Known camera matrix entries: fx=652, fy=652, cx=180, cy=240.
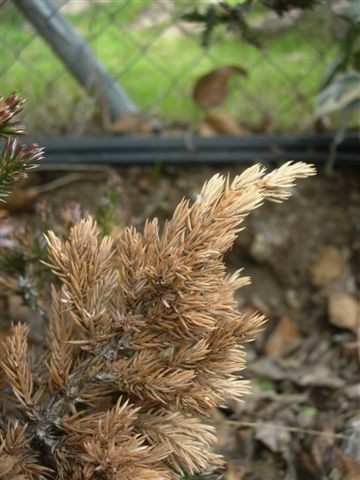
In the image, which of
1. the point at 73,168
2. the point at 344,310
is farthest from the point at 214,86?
the point at 344,310

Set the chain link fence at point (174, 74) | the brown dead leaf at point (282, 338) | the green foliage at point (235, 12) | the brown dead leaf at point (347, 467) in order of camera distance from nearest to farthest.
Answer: the brown dead leaf at point (347, 467), the green foliage at point (235, 12), the brown dead leaf at point (282, 338), the chain link fence at point (174, 74)

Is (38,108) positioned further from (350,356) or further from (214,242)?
(214,242)

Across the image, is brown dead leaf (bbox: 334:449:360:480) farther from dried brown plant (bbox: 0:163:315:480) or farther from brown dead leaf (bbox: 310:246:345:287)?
brown dead leaf (bbox: 310:246:345:287)

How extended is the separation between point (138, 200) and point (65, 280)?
3.85 ft

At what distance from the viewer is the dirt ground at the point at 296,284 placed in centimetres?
164

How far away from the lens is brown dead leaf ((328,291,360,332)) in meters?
1.87

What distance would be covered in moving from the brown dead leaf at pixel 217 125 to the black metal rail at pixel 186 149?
0.12 meters

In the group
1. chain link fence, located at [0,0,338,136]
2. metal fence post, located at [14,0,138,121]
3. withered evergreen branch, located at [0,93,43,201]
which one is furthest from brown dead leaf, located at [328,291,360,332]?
withered evergreen branch, located at [0,93,43,201]

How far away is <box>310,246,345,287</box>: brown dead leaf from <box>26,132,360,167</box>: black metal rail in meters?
0.29

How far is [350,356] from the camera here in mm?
1811

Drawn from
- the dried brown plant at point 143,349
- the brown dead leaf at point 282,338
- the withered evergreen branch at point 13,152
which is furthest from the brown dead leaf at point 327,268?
the withered evergreen branch at point 13,152

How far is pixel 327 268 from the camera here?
201 cm

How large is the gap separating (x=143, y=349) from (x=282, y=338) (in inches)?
39.9

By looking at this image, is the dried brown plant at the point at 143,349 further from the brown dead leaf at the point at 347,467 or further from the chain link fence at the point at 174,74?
the chain link fence at the point at 174,74
